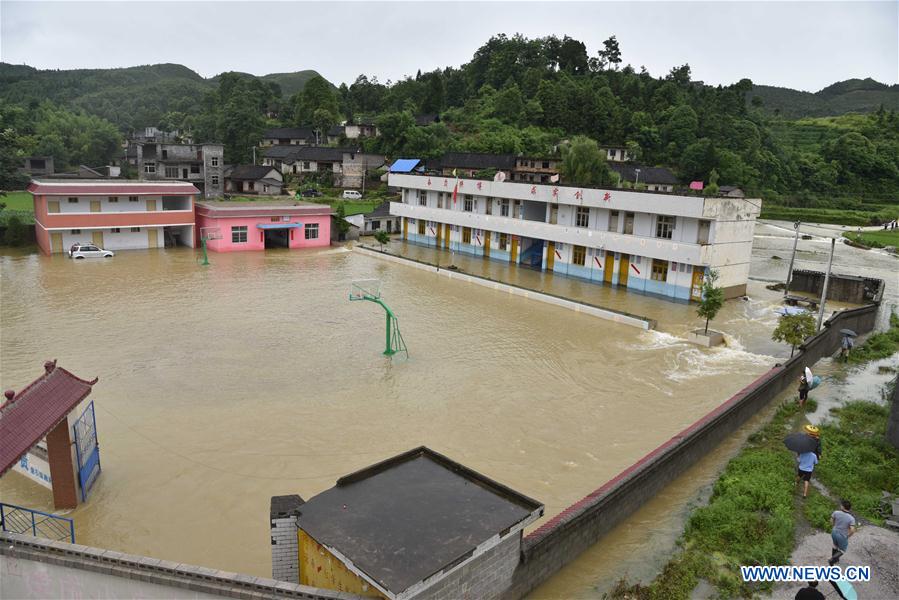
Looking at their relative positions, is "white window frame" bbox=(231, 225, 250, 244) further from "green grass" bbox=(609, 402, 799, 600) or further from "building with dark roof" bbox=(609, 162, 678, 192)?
"building with dark roof" bbox=(609, 162, 678, 192)

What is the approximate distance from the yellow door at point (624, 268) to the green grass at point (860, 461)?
1458 cm

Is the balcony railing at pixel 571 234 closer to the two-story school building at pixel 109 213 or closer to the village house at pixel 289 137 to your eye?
the two-story school building at pixel 109 213

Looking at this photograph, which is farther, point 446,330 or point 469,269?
point 469,269

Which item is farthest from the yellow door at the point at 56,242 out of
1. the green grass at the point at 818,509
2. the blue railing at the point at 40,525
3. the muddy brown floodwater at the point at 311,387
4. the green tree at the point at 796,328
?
the green grass at the point at 818,509

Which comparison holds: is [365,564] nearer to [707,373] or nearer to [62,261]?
[707,373]

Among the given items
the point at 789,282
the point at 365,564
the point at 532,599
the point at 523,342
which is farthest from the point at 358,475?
the point at 789,282

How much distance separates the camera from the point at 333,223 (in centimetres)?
3803

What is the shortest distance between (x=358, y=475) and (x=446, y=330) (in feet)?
41.0

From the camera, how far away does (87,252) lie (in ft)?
98.9

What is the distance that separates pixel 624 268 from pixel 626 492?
766 inches

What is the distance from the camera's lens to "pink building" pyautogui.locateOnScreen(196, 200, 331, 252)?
33.3 m

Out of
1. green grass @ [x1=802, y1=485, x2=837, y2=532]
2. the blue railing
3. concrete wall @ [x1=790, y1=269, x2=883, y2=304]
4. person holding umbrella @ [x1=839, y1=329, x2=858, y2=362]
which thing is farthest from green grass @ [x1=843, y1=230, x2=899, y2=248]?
the blue railing

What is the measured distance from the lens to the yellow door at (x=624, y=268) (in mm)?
27578

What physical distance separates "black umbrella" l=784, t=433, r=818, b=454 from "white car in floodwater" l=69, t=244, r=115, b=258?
30716 mm
